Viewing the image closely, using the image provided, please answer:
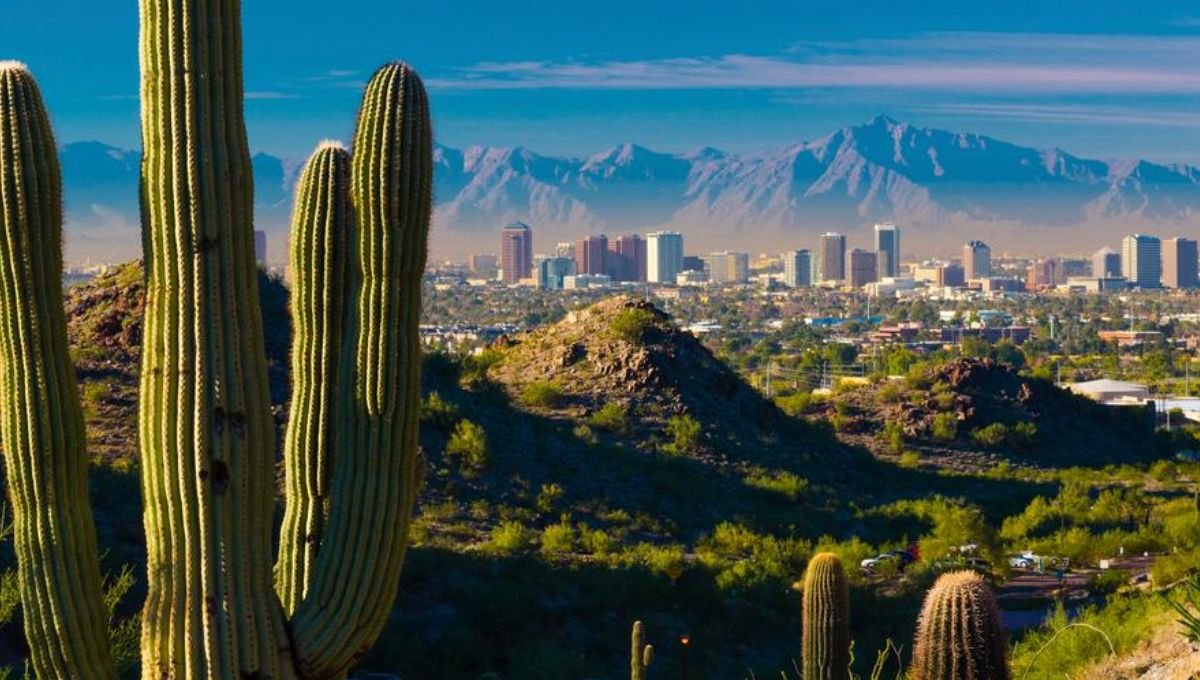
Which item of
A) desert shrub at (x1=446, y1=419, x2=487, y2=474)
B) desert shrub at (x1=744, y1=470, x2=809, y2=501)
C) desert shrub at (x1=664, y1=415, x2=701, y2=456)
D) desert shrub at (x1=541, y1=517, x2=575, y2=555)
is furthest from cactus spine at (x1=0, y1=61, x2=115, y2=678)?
desert shrub at (x1=664, y1=415, x2=701, y2=456)

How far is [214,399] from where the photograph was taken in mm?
7020

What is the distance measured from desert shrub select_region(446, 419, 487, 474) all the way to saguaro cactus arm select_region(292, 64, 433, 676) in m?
17.4

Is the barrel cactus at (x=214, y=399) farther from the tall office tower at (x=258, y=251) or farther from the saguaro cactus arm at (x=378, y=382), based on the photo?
the tall office tower at (x=258, y=251)

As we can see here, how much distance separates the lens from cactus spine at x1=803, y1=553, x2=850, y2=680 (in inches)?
423

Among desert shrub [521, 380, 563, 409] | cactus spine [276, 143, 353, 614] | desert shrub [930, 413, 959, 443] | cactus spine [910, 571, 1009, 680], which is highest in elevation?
cactus spine [276, 143, 353, 614]

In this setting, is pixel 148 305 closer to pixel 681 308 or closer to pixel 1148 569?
pixel 1148 569

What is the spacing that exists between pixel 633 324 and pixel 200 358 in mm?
27513

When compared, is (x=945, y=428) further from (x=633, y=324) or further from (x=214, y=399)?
(x=214, y=399)

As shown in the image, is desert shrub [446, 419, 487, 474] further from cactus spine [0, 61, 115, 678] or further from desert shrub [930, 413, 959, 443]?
cactus spine [0, 61, 115, 678]

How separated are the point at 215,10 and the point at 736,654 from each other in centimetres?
1290

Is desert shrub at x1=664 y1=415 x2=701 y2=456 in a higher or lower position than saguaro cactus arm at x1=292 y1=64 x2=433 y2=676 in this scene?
lower

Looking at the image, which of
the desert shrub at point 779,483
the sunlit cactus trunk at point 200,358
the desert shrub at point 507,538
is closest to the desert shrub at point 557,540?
the desert shrub at point 507,538

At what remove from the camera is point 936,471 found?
35.8m

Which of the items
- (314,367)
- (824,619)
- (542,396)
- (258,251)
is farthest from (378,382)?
(258,251)
